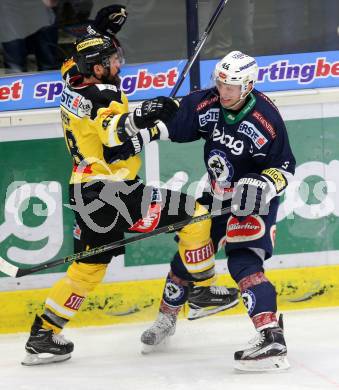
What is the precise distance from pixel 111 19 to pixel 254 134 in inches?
44.1

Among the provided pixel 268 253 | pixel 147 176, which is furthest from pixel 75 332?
pixel 268 253

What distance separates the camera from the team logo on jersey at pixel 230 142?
422 cm

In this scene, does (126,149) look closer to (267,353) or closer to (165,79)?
(165,79)

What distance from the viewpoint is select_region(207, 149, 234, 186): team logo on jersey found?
4.29 meters

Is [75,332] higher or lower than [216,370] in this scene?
lower

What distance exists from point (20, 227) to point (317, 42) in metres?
1.71

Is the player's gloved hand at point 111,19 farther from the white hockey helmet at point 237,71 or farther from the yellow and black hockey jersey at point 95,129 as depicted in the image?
the white hockey helmet at point 237,71

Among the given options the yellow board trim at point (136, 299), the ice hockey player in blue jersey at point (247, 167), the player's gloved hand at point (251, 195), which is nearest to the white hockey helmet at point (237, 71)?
the ice hockey player in blue jersey at point (247, 167)

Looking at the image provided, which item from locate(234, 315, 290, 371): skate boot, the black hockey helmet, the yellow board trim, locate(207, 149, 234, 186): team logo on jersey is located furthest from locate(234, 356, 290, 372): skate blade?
the black hockey helmet

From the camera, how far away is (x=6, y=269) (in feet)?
14.8

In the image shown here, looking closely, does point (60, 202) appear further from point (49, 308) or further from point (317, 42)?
point (317, 42)

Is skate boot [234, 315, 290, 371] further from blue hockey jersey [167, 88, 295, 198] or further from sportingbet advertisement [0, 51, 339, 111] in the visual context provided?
sportingbet advertisement [0, 51, 339, 111]

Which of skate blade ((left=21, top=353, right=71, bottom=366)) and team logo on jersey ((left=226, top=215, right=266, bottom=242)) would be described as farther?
skate blade ((left=21, top=353, right=71, bottom=366))

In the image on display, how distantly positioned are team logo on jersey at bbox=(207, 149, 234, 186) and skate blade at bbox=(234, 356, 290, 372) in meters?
0.73
